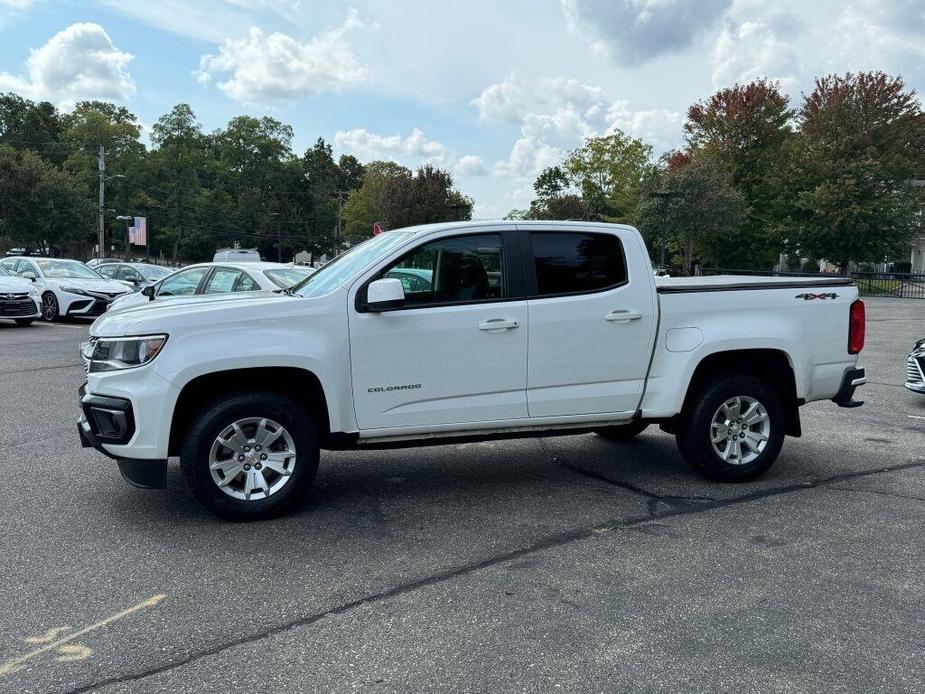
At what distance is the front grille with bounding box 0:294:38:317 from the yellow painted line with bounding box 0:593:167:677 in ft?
52.6

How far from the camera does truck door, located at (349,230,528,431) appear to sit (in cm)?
495

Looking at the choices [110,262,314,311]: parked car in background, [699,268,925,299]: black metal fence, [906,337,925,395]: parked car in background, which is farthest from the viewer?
[699,268,925,299]: black metal fence

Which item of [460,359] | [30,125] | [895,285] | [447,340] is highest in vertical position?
[30,125]

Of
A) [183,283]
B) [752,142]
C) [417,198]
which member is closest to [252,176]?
[417,198]

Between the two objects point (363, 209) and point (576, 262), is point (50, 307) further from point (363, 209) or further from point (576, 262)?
point (363, 209)

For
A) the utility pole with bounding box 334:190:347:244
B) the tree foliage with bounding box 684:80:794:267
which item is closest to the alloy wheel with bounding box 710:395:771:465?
the tree foliage with bounding box 684:80:794:267

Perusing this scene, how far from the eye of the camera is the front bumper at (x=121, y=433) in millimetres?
4609

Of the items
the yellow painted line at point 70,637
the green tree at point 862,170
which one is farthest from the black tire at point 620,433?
the green tree at point 862,170

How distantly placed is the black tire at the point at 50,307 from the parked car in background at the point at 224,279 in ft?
22.7

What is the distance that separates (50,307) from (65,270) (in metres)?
1.44

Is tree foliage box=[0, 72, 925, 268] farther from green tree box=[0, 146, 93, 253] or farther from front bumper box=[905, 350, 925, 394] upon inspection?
front bumper box=[905, 350, 925, 394]

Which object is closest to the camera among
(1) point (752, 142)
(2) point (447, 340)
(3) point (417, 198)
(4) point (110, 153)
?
(2) point (447, 340)

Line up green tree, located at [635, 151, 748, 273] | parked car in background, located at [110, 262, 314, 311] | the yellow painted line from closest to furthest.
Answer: the yellow painted line → parked car in background, located at [110, 262, 314, 311] → green tree, located at [635, 151, 748, 273]

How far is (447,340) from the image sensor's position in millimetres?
5055
